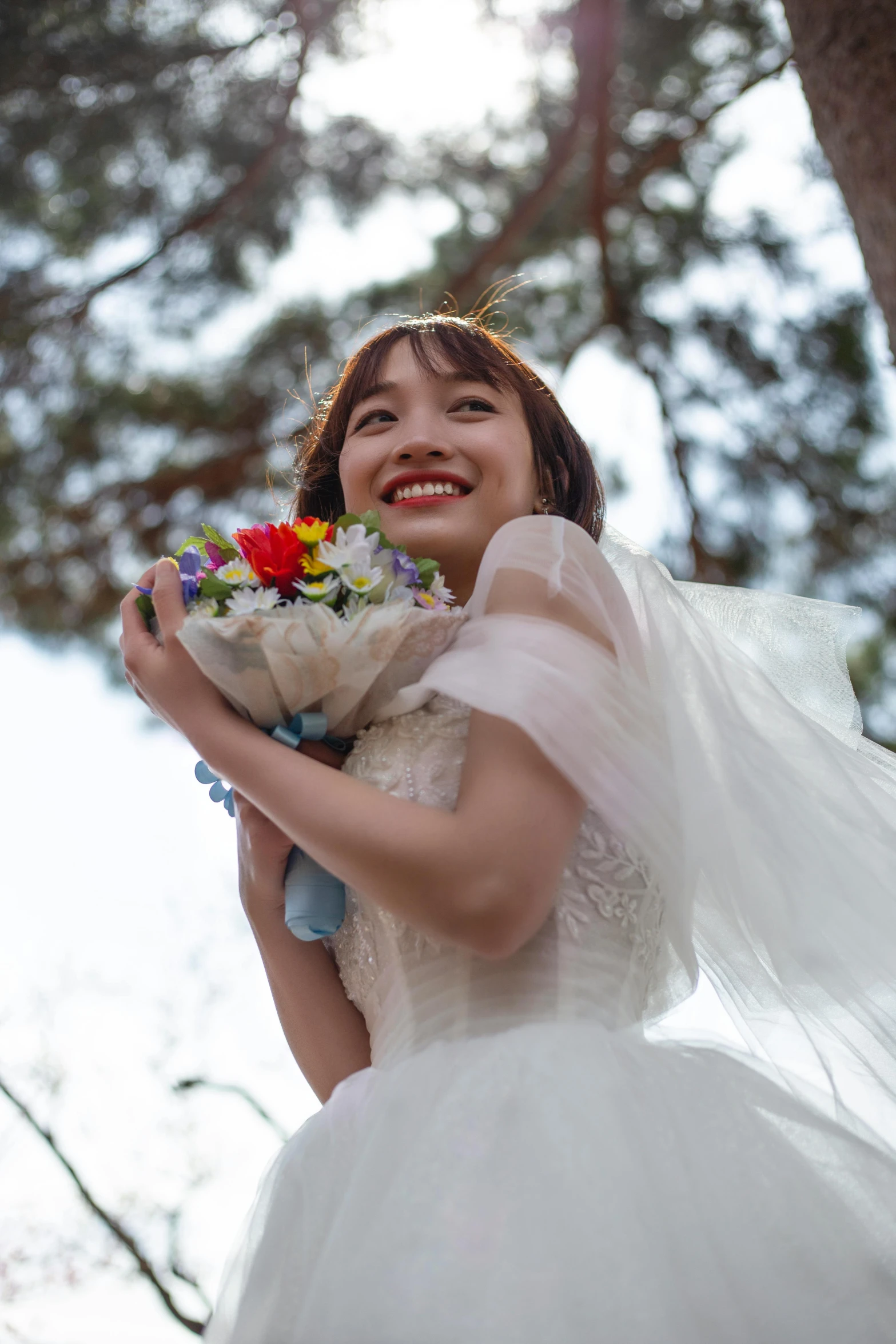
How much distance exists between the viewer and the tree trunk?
3053mm

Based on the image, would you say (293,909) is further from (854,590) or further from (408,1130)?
(854,590)

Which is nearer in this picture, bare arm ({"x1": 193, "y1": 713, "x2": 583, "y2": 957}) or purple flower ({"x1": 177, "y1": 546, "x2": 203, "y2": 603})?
bare arm ({"x1": 193, "y1": 713, "x2": 583, "y2": 957})

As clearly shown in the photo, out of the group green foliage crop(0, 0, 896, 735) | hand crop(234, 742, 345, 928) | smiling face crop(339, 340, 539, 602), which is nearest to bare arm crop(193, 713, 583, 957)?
hand crop(234, 742, 345, 928)

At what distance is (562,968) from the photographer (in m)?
1.86

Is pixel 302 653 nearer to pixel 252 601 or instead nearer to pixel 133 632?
pixel 252 601

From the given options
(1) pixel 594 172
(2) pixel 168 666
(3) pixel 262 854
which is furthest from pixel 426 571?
(1) pixel 594 172

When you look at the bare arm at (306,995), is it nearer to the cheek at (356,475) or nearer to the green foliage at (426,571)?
the green foliage at (426,571)

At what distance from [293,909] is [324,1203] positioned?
0.52 metres

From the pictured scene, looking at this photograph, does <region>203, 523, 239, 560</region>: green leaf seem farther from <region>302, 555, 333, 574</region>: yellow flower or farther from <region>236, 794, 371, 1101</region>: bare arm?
Result: <region>236, 794, 371, 1101</region>: bare arm

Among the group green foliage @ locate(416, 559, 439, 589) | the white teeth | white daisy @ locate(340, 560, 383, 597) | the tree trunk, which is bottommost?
green foliage @ locate(416, 559, 439, 589)

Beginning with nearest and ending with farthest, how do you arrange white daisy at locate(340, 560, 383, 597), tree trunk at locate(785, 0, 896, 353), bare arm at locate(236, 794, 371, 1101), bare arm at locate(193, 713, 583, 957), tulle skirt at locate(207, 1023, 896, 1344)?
1. tulle skirt at locate(207, 1023, 896, 1344)
2. bare arm at locate(193, 713, 583, 957)
3. white daisy at locate(340, 560, 383, 597)
4. bare arm at locate(236, 794, 371, 1101)
5. tree trunk at locate(785, 0, 896, 353)

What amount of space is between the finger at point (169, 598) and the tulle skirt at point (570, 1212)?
2.73 feet

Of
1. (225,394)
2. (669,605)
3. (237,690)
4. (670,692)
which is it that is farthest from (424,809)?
(225,394)

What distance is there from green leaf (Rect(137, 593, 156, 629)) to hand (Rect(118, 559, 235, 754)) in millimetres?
11
